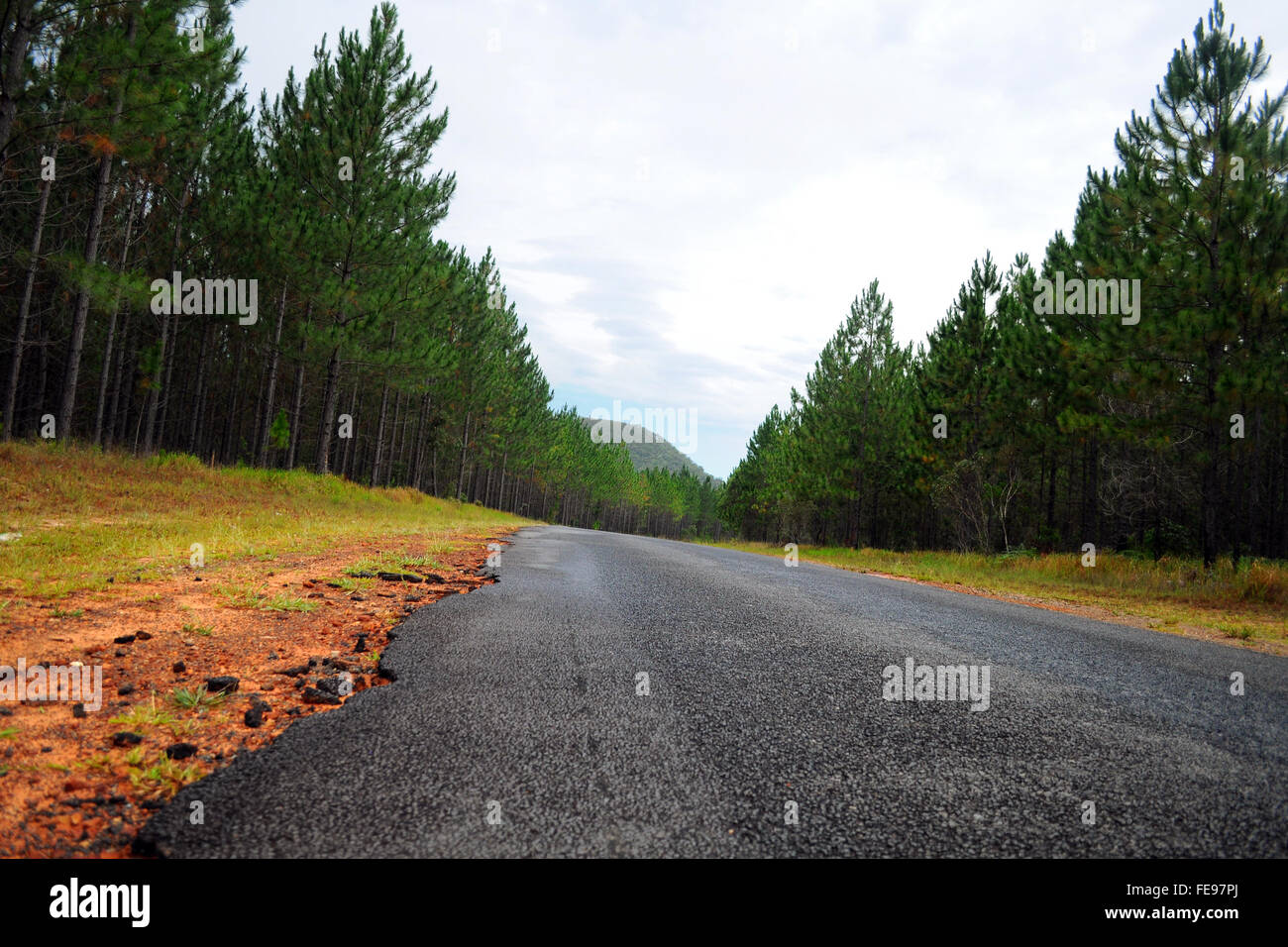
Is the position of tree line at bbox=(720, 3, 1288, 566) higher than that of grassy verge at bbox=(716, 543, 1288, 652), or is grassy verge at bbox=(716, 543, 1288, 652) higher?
tree line at bbox=(720, 3, 1288, 566)

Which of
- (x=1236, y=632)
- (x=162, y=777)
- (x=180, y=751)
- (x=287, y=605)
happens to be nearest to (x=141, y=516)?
(x=287, y=605)

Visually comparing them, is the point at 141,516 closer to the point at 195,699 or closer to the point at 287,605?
the point at 287,605

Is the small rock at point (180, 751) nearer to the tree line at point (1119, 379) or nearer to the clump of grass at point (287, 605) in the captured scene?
the clump of grass at point (287, 605)

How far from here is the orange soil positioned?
1.85 m

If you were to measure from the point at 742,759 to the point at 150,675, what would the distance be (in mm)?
2981

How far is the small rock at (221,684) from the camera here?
113 inches

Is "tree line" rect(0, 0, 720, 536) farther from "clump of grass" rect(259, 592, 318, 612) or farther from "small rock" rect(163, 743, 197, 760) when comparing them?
"small rock" rect(163, 743, 197, 760)

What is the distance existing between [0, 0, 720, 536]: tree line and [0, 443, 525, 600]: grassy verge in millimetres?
2517

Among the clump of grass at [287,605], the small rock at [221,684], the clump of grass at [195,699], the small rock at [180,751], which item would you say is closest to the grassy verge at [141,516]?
the clump of grass at [287,605]

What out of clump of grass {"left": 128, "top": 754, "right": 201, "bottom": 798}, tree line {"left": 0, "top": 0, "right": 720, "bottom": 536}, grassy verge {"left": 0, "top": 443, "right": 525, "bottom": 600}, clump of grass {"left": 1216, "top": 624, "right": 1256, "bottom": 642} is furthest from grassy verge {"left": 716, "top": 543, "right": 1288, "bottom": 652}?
tree line {"left": 0, "top": 0, "right": 720, "bottom": 536}

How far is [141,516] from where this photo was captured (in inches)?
391

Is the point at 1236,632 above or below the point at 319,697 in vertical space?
above

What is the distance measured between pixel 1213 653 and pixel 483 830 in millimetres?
6258
